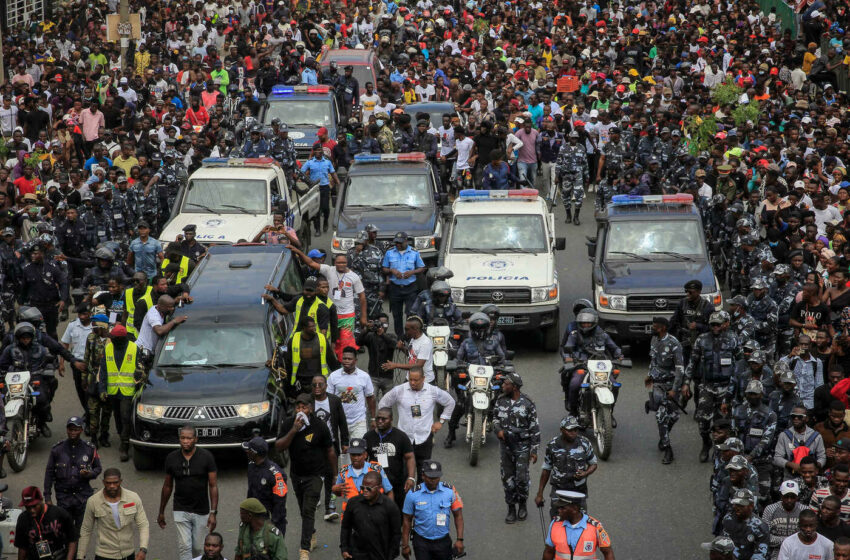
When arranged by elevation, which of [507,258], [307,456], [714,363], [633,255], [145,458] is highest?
[714,363]

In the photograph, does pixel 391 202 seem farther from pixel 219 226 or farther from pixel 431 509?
pixel 431 509

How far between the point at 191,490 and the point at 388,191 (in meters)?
10.9

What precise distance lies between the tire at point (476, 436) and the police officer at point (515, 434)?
1.49 metres

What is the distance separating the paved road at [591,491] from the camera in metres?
14.4

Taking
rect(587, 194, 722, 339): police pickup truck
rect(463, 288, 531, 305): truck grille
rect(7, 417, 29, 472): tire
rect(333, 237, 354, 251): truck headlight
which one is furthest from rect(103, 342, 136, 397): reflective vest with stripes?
rect(587, 194, 722, 339): police pickup truck

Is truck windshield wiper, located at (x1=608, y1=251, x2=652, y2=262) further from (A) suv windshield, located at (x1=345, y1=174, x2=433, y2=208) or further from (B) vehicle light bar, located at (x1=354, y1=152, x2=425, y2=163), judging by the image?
(B) vehicle light bar, located at (x1=354, y1=152, x2=425, y2=163)

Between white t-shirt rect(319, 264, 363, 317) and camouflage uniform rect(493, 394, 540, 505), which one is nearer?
camouflage uniform rect(493, 394, 540, 505)

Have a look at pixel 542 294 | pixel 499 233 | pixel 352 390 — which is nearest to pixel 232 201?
pixel 499 233

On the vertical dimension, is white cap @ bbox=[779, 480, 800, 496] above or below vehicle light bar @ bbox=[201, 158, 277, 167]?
above

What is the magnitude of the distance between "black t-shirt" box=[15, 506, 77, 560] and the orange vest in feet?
14.1

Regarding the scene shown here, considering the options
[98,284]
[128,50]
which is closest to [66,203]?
[98,284]

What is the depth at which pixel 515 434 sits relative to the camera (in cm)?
1458

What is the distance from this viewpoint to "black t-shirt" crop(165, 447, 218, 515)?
1330 cm

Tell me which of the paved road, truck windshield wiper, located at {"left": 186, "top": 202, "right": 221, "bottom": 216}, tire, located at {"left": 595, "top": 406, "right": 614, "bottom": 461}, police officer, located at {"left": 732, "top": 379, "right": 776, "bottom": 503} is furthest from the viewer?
truck windshield wiper, located at {"left": 186, "top": 202, "right": 221, "bottom": 216}
